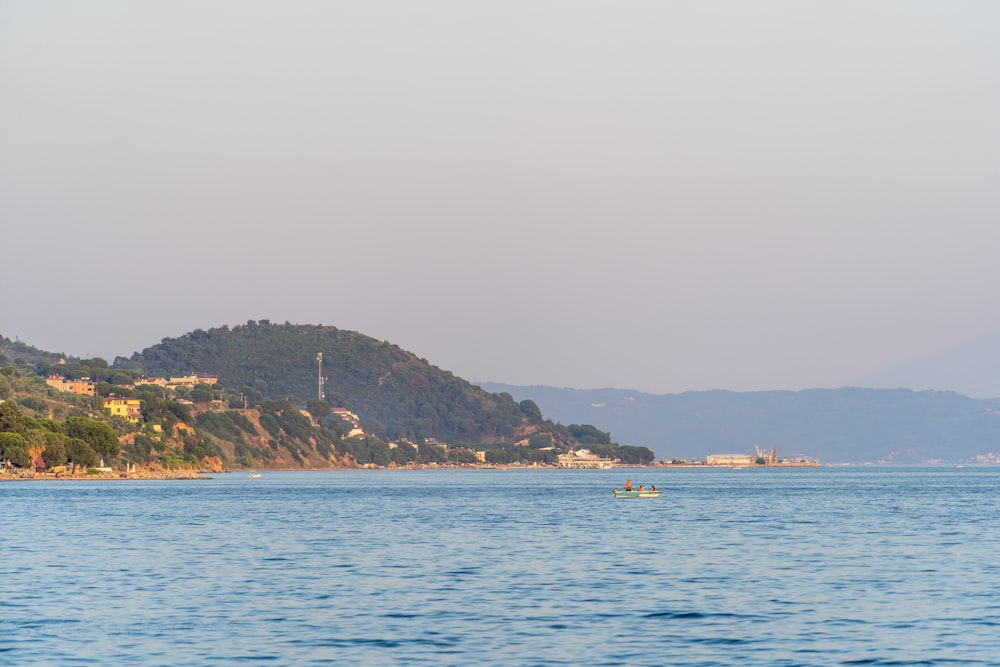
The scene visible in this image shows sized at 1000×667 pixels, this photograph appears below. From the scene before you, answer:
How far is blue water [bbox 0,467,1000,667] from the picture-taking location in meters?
38.0

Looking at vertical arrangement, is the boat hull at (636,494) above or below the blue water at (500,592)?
above

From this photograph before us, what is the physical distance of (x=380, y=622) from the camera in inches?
1704

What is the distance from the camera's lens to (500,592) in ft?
166

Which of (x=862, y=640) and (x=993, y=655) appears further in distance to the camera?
(x=862, y=640)

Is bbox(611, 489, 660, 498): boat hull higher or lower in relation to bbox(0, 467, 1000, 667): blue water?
higher

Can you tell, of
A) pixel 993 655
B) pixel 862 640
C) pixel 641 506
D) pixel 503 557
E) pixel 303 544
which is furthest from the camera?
pixel 641 506

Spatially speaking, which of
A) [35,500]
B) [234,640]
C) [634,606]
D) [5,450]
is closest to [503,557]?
[634,606]

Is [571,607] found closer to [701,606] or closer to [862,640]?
[701,606]

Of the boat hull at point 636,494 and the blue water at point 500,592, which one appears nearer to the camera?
the blue water at point 500,592

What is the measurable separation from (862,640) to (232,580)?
87.4 ft

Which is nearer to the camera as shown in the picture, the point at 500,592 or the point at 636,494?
the point at 500,592

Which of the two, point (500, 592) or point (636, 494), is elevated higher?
point (636, 494)

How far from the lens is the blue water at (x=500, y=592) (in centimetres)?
3803

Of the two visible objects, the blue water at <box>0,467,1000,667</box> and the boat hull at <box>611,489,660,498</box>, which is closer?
the blue water at <box>0,467,1000,667</box>
